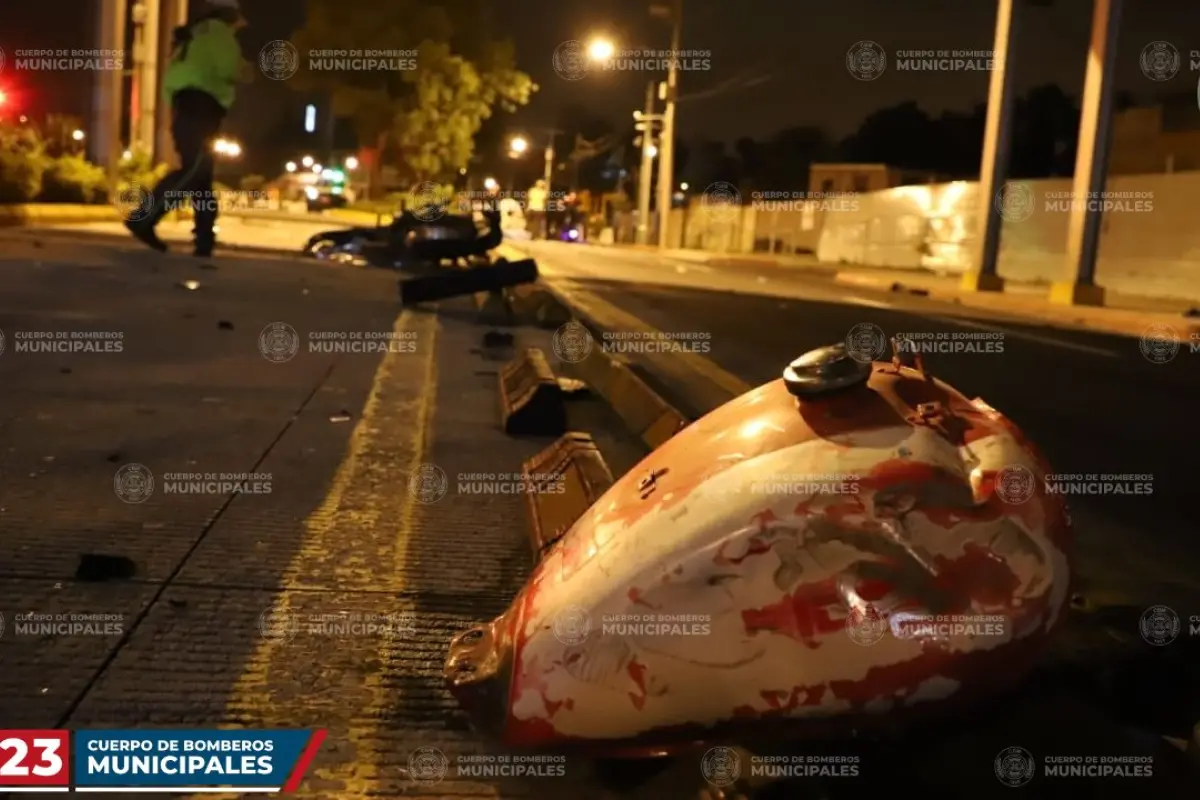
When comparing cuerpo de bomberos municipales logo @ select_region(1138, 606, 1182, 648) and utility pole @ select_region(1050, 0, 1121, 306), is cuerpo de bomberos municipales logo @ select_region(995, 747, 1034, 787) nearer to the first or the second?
cuerpo de bomberos municipales logo @ select_region(1138, 606, 1182, 648)

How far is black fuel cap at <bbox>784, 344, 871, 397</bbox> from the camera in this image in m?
2.51

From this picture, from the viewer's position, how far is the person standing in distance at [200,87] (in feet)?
36.2

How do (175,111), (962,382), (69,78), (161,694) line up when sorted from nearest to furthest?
(161,694) → (962,382) → (175,111) → (69,78)

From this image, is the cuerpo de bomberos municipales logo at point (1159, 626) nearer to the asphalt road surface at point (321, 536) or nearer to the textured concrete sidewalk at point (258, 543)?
the asphalt road surface at point (321, 536)

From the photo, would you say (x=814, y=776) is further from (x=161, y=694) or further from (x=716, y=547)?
(x=161, y=694)

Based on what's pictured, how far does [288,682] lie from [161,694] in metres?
0.29

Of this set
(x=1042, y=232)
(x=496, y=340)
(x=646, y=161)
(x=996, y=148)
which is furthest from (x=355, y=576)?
(x=646, y=161)

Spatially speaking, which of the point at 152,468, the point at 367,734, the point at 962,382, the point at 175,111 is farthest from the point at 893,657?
the point at 175,111

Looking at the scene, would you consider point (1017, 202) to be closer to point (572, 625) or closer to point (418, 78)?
point (418, 78)

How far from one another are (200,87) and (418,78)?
102ft

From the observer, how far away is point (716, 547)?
2.41 metres

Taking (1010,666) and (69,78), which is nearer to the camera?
(1010,666)

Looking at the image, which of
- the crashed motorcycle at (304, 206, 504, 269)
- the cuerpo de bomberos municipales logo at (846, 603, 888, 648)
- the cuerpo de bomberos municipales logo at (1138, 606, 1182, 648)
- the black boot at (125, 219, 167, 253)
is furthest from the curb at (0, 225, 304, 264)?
the cuerpo de bomberos municipales logo at (846, 603, 888, 648)

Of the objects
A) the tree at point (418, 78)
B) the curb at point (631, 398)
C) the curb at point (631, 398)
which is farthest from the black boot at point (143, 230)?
the tree at point (418, 78)
